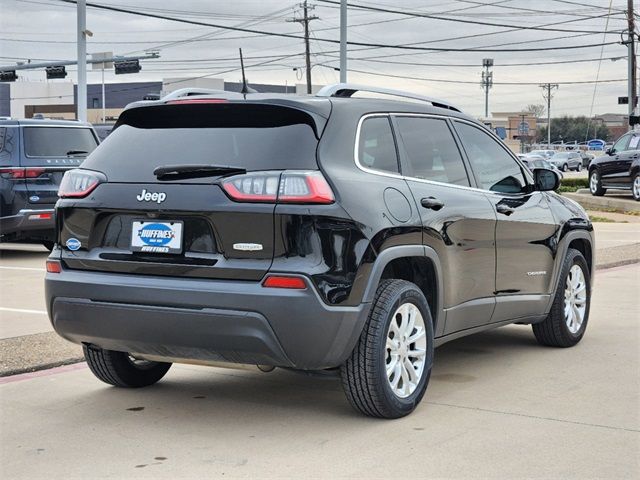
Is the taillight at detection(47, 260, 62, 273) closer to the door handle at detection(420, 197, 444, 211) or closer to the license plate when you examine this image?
the license plate

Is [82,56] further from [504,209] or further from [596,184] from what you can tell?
[504,209]

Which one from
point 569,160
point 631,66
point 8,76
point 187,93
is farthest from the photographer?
point 569,160

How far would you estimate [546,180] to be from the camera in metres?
7.75

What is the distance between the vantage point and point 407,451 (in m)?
5.23

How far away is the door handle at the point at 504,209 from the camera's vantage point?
7.15m

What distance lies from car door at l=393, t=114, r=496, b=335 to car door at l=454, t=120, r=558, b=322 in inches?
6.0

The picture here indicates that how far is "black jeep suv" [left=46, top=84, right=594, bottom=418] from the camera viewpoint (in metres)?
5.33

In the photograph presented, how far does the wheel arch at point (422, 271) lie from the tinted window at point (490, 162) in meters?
1.06

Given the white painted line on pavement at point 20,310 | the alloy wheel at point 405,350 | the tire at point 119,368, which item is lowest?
the white painted line on pavement at point 20,310

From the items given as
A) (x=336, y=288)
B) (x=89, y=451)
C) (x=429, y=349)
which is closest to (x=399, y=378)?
(x=429, y=349)

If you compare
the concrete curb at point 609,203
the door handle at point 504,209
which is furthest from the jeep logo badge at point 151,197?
the concrete curb at point 609,203

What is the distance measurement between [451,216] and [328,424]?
156cm

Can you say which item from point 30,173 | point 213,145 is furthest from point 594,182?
point 213,145

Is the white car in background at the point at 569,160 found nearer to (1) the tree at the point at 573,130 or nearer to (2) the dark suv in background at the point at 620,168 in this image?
(2) the dark suv in background at the point at 620,168
